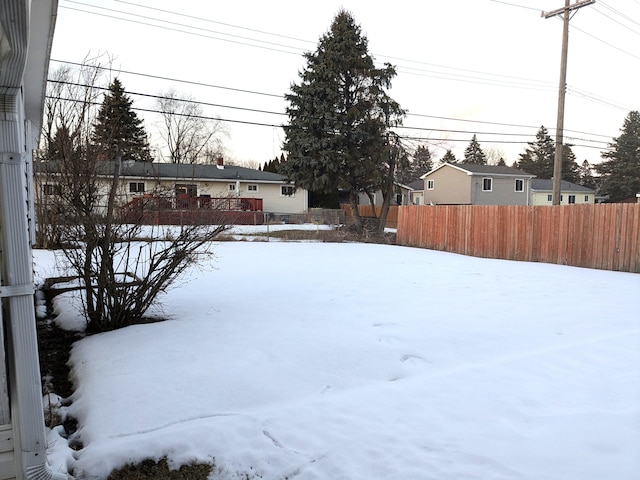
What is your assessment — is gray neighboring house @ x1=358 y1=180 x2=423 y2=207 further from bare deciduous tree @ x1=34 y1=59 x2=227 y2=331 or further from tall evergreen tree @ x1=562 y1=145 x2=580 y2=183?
bare deciduous tree @ x1=34 y1=59 x2=227 y2=331

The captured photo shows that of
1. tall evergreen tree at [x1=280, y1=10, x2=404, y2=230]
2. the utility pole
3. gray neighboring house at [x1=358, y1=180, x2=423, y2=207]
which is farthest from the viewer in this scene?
gray neighboring house at [x1=358, y1=180, x2=423, y2=207]

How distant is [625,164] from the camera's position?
48781 millimetres

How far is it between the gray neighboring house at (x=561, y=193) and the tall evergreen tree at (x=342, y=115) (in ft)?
72.3

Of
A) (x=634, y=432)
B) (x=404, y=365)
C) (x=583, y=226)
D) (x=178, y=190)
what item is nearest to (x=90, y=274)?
(x=178, y=190)

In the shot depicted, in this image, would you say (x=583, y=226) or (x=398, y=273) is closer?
(x=398, y=273)

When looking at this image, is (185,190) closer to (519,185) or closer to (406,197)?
(519,185)

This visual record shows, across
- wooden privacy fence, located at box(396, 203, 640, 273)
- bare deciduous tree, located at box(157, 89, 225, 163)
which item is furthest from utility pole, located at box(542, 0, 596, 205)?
bare deciduous tree, located at box(157, 89, 225, 163)

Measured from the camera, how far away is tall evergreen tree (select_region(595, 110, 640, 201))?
48.1 meters

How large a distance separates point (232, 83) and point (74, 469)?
18650 mm

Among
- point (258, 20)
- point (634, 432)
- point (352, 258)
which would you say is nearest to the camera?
point (634, 432)

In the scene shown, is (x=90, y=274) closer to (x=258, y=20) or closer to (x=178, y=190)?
(x=178, y=190)

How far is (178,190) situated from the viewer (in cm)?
555

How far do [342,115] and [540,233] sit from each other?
1478 centimetres

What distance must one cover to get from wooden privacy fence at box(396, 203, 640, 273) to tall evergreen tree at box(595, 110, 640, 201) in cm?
4065
